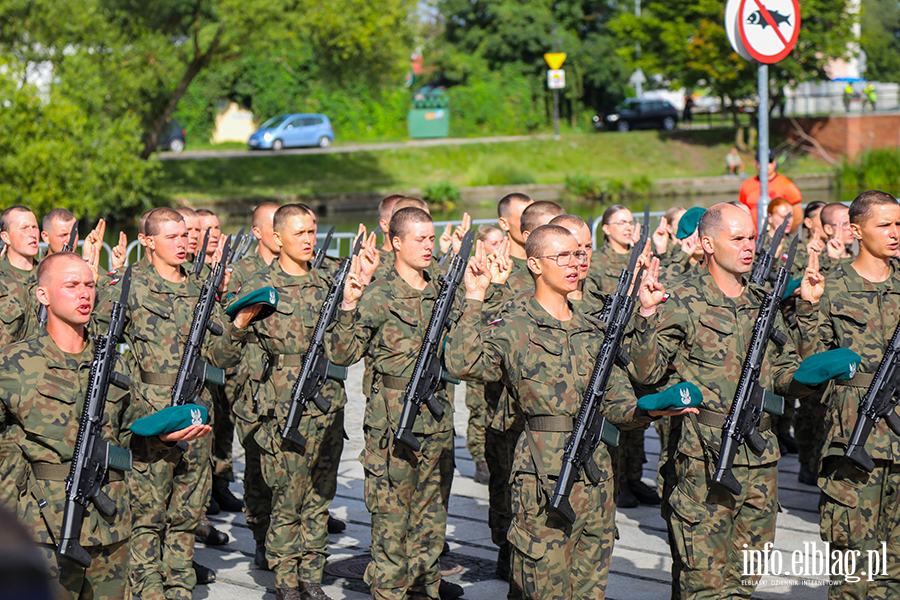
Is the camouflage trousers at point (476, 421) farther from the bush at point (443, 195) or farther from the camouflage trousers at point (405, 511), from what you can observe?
the bush at point (443, 195)

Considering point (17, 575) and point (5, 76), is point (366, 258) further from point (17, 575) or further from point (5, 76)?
point (5, 76)

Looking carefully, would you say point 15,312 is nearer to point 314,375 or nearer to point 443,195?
point 314,375

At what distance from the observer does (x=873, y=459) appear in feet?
17.2

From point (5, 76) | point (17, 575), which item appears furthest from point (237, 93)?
point (17, 575)

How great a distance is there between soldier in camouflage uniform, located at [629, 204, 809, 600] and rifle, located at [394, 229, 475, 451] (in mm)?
1131

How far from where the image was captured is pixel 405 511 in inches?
226

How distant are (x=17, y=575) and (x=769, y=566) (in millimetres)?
5897

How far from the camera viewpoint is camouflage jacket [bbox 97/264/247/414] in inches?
243

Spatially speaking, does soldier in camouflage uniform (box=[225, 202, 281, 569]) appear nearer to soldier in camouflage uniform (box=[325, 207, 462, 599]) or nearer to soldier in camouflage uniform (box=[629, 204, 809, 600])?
soldier in camouflage uniform (box=[325, 207, 462, 599])

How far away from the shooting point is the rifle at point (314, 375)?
6.03m

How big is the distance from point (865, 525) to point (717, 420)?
977 mm

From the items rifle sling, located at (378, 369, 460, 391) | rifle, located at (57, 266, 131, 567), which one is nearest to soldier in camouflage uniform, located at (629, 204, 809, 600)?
rifle sling, located at (378, 369, 460, 391)

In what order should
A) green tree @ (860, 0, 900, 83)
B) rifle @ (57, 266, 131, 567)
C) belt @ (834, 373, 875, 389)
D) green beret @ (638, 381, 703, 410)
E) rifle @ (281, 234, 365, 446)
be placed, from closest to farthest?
rifle @ (57, 266, 131, 567), green beret @ (638, 381, 703, 410), belt @ (834, 373, 875, 389), rifle @ (281, 234, 365, 446), green tree @ (860, 0, 900, 83)

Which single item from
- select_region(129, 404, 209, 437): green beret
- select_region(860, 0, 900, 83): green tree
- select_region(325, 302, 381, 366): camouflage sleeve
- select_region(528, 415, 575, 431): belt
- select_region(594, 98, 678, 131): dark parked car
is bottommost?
select_region(528, 415, 575, 431): belt
